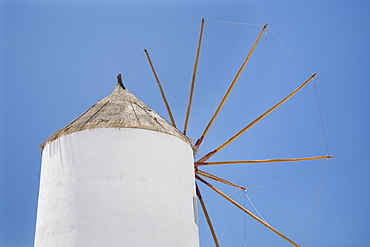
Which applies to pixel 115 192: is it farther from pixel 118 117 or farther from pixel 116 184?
pixel 118 117

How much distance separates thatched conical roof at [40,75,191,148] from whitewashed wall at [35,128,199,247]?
0.12 metres

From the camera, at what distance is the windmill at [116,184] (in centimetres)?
730

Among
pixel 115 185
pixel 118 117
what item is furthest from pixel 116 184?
pixel 118 117

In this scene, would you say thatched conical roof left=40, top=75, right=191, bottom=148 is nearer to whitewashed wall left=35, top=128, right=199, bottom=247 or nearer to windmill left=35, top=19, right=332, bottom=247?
windmill left=35, top=19, right=332, bottom=247

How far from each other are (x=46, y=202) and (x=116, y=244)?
154 centimetres

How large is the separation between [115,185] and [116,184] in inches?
0.9

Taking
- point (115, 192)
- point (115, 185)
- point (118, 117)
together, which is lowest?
point (115, 192)

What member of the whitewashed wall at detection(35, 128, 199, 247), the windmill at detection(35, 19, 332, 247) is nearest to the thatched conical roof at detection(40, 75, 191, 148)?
the windmill at detection(35, 19, 332, 247)

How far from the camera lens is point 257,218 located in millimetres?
10594

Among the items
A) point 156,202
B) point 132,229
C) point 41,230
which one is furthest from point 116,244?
point 41,230

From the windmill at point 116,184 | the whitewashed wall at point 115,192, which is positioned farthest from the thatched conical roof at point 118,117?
the whitewashed wall at point 115,192

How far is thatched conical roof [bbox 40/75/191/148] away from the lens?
812 cm

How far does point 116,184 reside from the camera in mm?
7527

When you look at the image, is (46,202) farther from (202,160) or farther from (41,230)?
(202,160)
